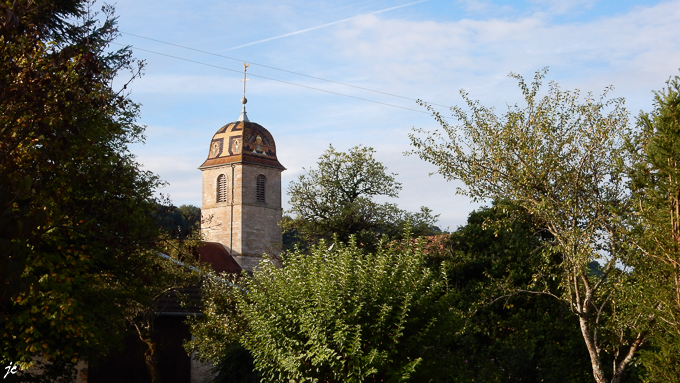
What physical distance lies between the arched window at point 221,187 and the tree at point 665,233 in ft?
175

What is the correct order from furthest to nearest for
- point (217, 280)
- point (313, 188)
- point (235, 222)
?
point (235, 222)
point (313, 188)
point (217, 280)

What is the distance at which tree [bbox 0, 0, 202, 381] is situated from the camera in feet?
35.8

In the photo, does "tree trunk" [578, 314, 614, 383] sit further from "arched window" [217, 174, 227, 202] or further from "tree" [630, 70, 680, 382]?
"arched window" [217, 174, 227, 202]

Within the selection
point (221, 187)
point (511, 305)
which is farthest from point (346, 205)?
point (221, 187)

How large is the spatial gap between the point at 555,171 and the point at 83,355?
36.7 ft

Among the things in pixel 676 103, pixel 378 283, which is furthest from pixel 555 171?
pixel 378 283

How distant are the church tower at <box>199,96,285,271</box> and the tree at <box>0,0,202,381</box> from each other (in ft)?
140

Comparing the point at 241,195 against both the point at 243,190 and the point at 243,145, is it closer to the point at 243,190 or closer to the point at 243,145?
the point at 243,190

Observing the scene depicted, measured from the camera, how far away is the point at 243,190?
198 feet

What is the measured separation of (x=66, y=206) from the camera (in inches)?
539

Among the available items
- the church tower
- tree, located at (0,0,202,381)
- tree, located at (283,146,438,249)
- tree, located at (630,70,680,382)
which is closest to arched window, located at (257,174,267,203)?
the church tower

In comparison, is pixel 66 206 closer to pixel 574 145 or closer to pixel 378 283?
pixel 378 283
